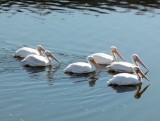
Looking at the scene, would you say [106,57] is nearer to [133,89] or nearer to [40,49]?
[40,49]

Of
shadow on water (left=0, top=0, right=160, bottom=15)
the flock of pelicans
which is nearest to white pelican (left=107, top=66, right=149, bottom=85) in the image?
the flock of pelicans

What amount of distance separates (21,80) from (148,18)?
37.4 feet

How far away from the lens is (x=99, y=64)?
17812 mm

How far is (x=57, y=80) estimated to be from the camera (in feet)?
51.5

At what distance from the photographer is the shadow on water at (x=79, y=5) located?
26500 millimetres

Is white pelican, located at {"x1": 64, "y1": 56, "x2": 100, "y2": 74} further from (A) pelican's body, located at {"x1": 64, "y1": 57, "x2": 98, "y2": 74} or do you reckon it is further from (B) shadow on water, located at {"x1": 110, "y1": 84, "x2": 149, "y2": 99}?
(B) shadow on water, located at {"x1": 110, "y1": 84, "x2": 149, "y2": 99}

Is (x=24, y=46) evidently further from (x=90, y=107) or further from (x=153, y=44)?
(x=90, y=107)

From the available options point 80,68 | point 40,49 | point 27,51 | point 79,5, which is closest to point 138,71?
point 80,68

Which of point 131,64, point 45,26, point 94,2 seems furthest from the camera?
point 94,2

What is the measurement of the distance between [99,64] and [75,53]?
1.06 m

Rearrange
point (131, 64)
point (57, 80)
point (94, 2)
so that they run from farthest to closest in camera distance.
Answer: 1. point (94, 2)
2. point (131, 64)
3. point (57, 80)

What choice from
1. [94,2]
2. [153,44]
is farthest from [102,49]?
[94,2]

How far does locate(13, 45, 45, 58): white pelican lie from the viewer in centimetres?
1783

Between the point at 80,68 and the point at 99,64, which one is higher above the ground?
the point at 80,68
